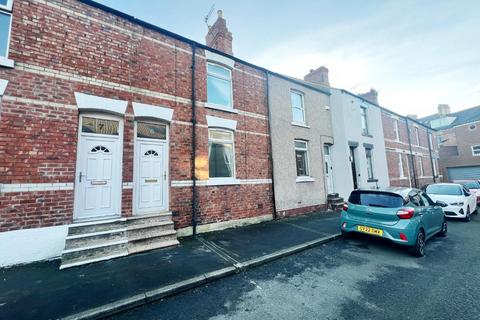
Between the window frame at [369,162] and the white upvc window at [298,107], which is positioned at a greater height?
the white upvc window at [298,107]

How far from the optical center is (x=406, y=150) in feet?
57.7

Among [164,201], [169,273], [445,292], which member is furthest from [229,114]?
[445,292]

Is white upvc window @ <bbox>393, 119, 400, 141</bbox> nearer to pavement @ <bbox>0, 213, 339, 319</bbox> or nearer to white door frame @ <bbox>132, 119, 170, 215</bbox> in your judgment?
pavement @ <bbox>0, 213, 339, 319</bbox>

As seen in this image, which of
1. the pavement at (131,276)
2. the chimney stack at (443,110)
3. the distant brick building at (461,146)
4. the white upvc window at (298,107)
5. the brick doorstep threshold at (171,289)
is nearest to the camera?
the brick doorstep threshold at (171,289)

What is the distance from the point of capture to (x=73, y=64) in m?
5.35

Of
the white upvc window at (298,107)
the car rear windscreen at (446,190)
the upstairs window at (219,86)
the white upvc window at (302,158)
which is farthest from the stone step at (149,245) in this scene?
the car rear windscreen at (446,190)

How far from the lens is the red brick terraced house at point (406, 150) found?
15.9m

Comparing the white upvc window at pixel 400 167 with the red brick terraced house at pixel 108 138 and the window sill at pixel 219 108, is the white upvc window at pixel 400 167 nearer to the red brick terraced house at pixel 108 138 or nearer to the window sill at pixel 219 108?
the red brick terraced house at pixel 108 138

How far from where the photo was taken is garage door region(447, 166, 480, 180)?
82.6ft

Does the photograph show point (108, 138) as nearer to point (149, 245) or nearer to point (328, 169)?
point (149, 245)

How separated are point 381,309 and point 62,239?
634 cm

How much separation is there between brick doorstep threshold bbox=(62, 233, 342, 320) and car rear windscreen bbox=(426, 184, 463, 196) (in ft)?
28.8

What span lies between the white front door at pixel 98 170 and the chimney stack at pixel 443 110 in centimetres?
4525

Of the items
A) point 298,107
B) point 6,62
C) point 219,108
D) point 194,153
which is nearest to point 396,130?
point 298,107
